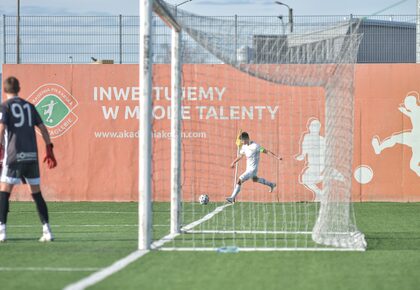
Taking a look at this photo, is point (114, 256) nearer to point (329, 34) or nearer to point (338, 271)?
point (338, 271)

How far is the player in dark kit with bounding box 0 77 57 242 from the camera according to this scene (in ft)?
39.3

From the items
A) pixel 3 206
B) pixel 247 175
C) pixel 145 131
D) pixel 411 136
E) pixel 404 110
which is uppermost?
pixel 404 110

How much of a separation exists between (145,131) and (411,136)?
42.8 ft

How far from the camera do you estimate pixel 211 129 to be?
75.7 feet

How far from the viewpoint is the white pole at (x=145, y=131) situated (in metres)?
11.1

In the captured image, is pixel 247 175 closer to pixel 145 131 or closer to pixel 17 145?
pixel 17 145

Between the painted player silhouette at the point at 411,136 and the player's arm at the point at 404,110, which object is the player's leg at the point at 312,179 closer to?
the painted player silhouette at the point at 411,136

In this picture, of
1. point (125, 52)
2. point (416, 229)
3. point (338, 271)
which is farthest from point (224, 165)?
point (338, 271)

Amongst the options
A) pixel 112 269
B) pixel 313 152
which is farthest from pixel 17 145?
pixel 313 152

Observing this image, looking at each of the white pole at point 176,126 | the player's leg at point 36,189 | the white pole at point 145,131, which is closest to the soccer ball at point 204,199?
the white pole at point 176,126

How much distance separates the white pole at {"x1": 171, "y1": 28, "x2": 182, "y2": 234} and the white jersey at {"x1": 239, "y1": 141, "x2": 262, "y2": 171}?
7.54m

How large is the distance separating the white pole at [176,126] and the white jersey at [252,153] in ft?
24.7

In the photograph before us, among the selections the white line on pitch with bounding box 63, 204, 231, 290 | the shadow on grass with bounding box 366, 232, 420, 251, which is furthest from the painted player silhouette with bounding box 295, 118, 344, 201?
the white line on pitch with bounding box 63, 204, 231, 290

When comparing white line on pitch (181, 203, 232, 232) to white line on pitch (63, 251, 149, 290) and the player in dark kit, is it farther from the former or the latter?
white line on pitch (63, 251, 149, 290)
